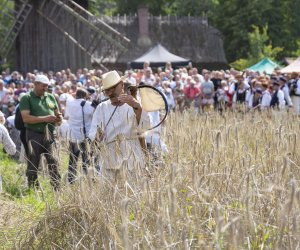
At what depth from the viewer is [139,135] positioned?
6.85 meters

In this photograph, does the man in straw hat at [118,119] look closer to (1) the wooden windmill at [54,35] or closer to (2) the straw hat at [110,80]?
(2) the straw hat at [110,80]

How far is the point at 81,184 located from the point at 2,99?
14549mm

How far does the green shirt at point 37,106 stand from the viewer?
10172 mm

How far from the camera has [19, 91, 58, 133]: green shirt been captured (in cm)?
1017

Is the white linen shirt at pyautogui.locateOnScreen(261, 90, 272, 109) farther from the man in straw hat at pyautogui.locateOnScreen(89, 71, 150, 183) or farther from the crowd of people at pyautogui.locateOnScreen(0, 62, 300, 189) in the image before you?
the man in straw hat at pyautogui.locateOnScreen(89, 71, 150, 183)

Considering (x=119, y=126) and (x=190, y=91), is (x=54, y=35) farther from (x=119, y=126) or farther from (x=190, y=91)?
(x=119, y=126)

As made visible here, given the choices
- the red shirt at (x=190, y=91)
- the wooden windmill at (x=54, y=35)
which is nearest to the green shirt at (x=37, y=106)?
the red shirt at (x=190, y=91)

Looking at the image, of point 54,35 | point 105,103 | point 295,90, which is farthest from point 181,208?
point 54,35

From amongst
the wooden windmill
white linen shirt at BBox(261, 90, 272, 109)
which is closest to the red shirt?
white linen shirt at BBox(261, 90, 272, 109)

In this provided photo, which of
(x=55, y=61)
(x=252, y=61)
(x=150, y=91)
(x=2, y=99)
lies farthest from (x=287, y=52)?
(x=150, y=91)

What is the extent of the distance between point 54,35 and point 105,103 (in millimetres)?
28302

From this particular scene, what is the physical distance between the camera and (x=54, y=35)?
115 feet

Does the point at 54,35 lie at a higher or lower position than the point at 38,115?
higher

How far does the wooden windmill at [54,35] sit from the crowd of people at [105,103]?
8.90 metres
